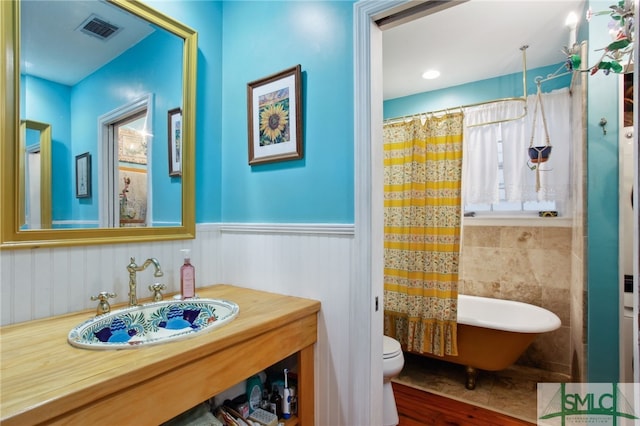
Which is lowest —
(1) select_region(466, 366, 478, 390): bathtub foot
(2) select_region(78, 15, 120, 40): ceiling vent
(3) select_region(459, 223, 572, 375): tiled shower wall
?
(1) select_region(466, 366, 478, 390): bathtub foot

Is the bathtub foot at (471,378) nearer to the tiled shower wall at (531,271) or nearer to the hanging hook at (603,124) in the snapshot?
the tiled shower wall at (531,271)

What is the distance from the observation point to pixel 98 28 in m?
1.29

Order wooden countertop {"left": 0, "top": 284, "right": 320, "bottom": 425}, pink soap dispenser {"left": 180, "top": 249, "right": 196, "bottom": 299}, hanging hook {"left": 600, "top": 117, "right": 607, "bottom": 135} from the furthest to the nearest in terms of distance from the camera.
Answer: hanging hook {"left": 600, "top": 117, "right": 607, "bottom": 135} → pink soap dispenser {"left": 180, "top": 249, "right": 196, "bottom": 299} → wooden countertop {"left": 0, "top": 284, "right": 320, "bottom": 425}

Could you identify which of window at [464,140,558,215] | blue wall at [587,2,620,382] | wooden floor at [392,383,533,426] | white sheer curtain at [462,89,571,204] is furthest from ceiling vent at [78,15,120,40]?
window at [464,140,558,215]

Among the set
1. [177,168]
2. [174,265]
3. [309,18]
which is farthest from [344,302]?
[309,18]

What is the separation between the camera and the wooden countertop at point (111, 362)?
25.5 inches

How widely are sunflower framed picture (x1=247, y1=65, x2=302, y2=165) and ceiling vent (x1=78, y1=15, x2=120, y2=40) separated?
0.60m

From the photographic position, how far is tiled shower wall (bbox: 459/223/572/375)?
8.33 ft

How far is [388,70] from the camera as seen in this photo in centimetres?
273

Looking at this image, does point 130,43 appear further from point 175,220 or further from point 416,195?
point 416,195

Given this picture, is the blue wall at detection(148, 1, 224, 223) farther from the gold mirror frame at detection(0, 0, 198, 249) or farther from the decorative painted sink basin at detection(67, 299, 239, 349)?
the decorative painted sink basin at detection(67, 299, 239, 349)

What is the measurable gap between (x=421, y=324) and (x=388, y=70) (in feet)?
7.01

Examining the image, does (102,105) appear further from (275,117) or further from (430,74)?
(430,74)

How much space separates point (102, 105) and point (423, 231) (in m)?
2.14
